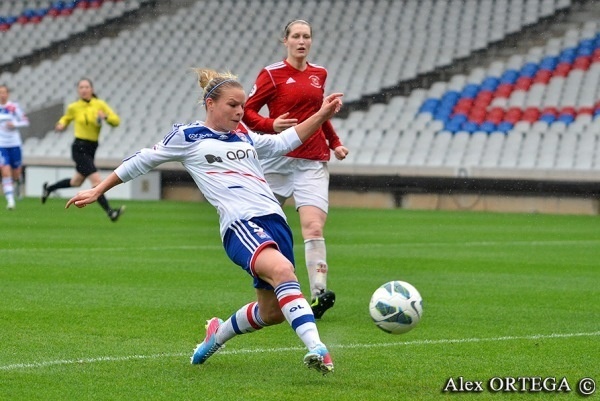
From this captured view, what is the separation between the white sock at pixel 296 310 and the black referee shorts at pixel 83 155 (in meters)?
14.7

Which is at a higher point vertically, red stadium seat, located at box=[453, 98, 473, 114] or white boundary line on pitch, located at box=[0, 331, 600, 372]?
white boundary line on pitch, located at box=[0, 331, 600, 372]

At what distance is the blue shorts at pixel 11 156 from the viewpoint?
24.5 meters

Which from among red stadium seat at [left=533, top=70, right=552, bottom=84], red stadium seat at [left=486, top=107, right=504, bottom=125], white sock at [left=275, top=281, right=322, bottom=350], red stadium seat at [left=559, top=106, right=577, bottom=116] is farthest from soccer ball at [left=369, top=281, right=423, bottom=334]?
red stadium seat at [left=533, top=70, right=552, bottom=84]

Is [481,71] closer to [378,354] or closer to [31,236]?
[31,236]

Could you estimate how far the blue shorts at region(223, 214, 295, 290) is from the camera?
22.3ft

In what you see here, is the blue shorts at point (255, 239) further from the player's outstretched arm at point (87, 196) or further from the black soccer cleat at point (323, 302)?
the black soccer cleat at point (323, 302)

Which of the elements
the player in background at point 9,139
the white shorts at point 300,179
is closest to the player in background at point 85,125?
the player in background at point 9,139

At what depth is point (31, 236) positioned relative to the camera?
17078 millimetres

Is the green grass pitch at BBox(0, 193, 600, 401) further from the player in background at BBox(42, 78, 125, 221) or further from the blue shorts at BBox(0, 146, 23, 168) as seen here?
the blue shorts at BBox(0, 146, 23, 168)

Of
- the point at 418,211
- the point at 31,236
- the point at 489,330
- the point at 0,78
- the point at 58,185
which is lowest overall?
the point at 0,78

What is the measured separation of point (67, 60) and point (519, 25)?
14530 millimetres

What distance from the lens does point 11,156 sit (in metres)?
24.8

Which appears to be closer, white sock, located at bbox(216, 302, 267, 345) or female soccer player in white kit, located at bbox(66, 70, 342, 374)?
female soccer player in white kit, located at bbox(66, 70, 342, 374)

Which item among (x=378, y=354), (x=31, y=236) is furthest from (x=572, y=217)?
(x=378, y=354)
